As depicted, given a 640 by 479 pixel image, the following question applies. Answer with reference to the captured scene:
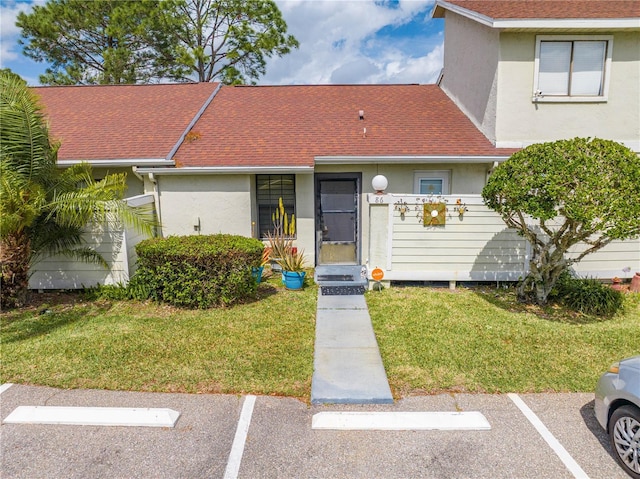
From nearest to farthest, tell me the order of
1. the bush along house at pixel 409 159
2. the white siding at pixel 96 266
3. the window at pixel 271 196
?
the white siding at pixel 96 266 → the bush along house at pixel 409 159 → the window at pixel 271 196

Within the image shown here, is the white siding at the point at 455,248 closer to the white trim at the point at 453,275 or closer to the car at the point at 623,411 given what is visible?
the white trim at the point at 453,275

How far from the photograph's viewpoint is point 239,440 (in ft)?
12.7

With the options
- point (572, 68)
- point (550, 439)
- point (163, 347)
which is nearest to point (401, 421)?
point (550, 439)

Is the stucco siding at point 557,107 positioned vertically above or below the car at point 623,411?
above

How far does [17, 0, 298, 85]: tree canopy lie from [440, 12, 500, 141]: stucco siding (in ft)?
36.9

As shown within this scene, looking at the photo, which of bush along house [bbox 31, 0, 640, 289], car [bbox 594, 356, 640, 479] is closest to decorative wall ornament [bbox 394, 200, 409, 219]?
bush along house [bbox 31, 0, 640, 289]

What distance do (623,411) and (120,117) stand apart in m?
12.7

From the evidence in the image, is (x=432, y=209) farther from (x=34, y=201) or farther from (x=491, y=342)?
(x=34, y=201)

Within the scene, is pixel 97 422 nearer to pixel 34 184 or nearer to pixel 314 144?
pixel 34 184

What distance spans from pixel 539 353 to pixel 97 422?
18.1 ft

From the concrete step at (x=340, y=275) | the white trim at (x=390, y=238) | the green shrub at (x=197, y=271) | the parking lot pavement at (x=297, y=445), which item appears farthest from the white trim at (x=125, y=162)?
the parking lot pavement at (x=297, y=445)

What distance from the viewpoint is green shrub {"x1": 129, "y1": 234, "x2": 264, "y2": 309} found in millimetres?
7070

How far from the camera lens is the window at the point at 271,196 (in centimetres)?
995

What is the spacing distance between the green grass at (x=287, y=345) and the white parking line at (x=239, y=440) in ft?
0.84
